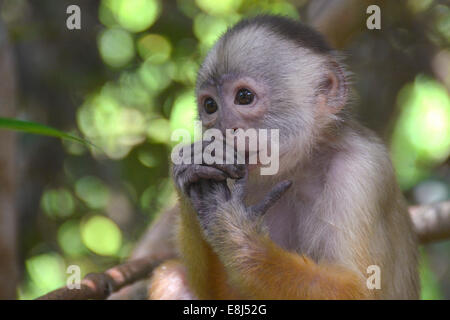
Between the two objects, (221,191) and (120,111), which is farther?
(120,111)

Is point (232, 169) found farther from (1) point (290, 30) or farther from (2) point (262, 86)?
(1) point (290, 30)

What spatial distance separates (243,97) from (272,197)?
732 mm

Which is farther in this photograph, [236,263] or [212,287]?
[212,287]

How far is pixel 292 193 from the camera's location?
3.97 metres

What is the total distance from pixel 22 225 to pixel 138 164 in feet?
4.87

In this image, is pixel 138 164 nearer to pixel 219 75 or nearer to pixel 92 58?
pixel 92 58

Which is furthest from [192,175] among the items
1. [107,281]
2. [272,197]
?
[107,281]

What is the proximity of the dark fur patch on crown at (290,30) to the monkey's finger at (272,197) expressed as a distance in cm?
102

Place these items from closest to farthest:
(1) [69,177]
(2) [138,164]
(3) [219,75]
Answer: (3) [219,75]
(2) [138,164]
(1) [69,177]

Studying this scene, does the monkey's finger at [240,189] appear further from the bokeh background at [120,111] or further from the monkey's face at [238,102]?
the bokeh background at [120,111]

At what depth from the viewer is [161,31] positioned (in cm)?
719

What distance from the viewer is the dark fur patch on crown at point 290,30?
3.80m

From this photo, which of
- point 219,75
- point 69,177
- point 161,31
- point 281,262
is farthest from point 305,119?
point 69,177
